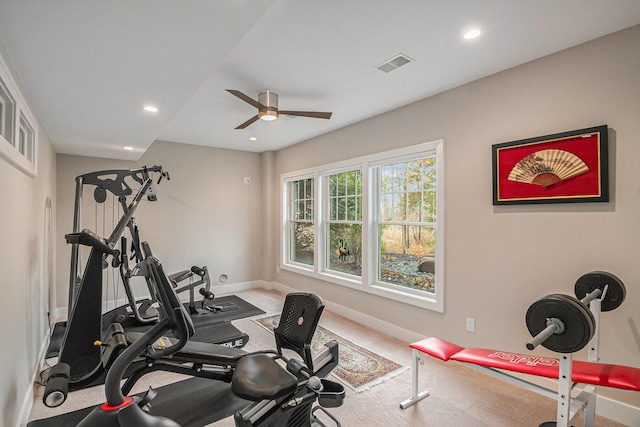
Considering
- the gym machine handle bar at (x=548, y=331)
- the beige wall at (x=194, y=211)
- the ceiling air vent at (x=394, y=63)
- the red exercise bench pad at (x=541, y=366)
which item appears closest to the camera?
the gym machine handle bar at (x=548, y=331)

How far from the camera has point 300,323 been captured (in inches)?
87.0

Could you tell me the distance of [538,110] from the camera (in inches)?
99.9

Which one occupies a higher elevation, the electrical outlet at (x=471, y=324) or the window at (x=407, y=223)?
the window at (x=407, y=223)

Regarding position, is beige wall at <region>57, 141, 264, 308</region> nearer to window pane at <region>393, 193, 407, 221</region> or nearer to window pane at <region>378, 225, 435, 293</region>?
window pane at <region>378, 225, 435, 293</region>

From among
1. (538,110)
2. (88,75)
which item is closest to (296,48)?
(88,75)

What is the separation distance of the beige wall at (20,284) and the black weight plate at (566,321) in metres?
2.90

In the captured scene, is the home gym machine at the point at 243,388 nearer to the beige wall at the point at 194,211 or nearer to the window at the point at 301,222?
the window at the point at 301,222

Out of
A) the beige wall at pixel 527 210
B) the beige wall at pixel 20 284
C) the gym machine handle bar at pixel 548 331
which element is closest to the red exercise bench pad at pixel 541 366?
the beige wall at pixel 527 210

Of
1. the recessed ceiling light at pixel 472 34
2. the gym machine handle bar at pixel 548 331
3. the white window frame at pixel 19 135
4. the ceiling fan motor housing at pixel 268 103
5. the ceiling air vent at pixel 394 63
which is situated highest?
the ceiling air vent at pixel 394 63

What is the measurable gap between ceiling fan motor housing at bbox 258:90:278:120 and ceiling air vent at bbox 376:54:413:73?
1043 millimetres

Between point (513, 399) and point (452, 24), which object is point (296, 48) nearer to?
point (452, 24)

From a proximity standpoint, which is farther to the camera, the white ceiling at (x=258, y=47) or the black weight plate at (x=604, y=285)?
the black weight plate at (x=604, y=285)

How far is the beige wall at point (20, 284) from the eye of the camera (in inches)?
71.1

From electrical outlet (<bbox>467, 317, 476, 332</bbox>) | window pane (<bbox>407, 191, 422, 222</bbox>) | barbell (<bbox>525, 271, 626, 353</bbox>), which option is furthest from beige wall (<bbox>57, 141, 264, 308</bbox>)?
barbell (<bbox>525, 271, 626, 353</bbox>)
